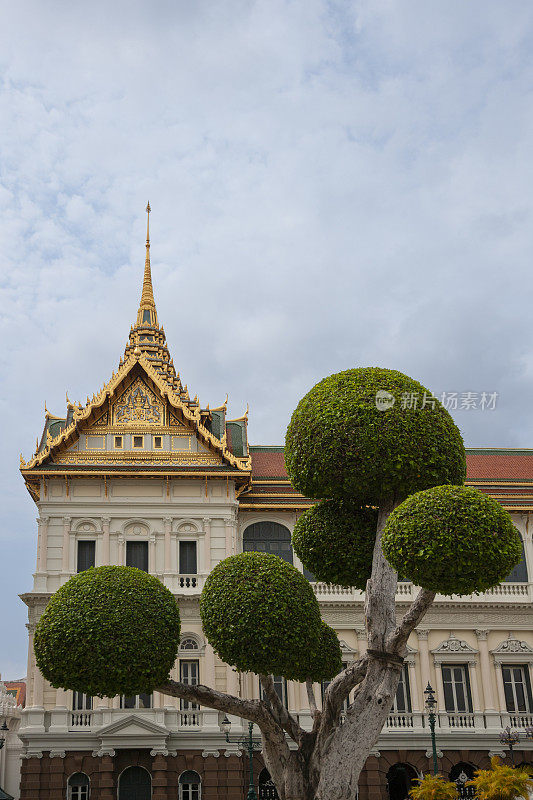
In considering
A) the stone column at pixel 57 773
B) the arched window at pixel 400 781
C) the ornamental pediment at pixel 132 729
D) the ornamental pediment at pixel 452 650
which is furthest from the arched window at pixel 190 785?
the ornamental pediment at pixel 452 650

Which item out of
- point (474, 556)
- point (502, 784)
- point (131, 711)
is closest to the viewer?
point (474, 556)

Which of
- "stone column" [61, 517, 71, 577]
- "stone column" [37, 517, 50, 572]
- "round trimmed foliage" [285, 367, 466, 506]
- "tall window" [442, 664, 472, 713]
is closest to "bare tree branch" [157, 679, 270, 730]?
"round trimmed foliage" [285, 367, 466, 506]

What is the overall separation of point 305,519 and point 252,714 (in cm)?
392

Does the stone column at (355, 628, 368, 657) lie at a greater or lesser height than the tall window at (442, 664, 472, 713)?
greater

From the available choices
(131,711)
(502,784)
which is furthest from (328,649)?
(131,711)

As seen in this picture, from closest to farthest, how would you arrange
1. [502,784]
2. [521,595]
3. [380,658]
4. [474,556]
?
[474,556]
[380,658]
[502,784]
[521,595]

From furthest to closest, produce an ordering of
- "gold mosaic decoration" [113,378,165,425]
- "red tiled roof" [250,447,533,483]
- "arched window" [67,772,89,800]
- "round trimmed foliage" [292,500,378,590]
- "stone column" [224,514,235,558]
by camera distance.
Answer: "red tiled roof" [250,447,533,483]
"gold mosaic decoration" [113,378,165,425]
"stone column" [224,514,235,558]
"arched window" [67,772,89,800]
"round trimmed foliage" [292,500,378,590]

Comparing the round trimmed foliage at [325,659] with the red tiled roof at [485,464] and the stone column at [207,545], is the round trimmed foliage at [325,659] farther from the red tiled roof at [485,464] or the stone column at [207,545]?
the red tiled roof at [485,464]

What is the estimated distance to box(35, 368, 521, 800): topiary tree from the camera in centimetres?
1517

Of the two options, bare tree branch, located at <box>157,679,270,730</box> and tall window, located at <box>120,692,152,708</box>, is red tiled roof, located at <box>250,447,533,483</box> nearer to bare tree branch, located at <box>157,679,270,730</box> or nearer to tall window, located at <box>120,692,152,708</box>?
tall window, located at <box>120,692,152,708</box>

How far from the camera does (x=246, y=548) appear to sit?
3172 cm

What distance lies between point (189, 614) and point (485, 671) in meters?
10.0

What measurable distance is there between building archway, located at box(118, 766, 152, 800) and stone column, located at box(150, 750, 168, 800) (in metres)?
0.39

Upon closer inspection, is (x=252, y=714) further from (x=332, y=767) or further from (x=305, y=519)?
(x=305, y=519)
